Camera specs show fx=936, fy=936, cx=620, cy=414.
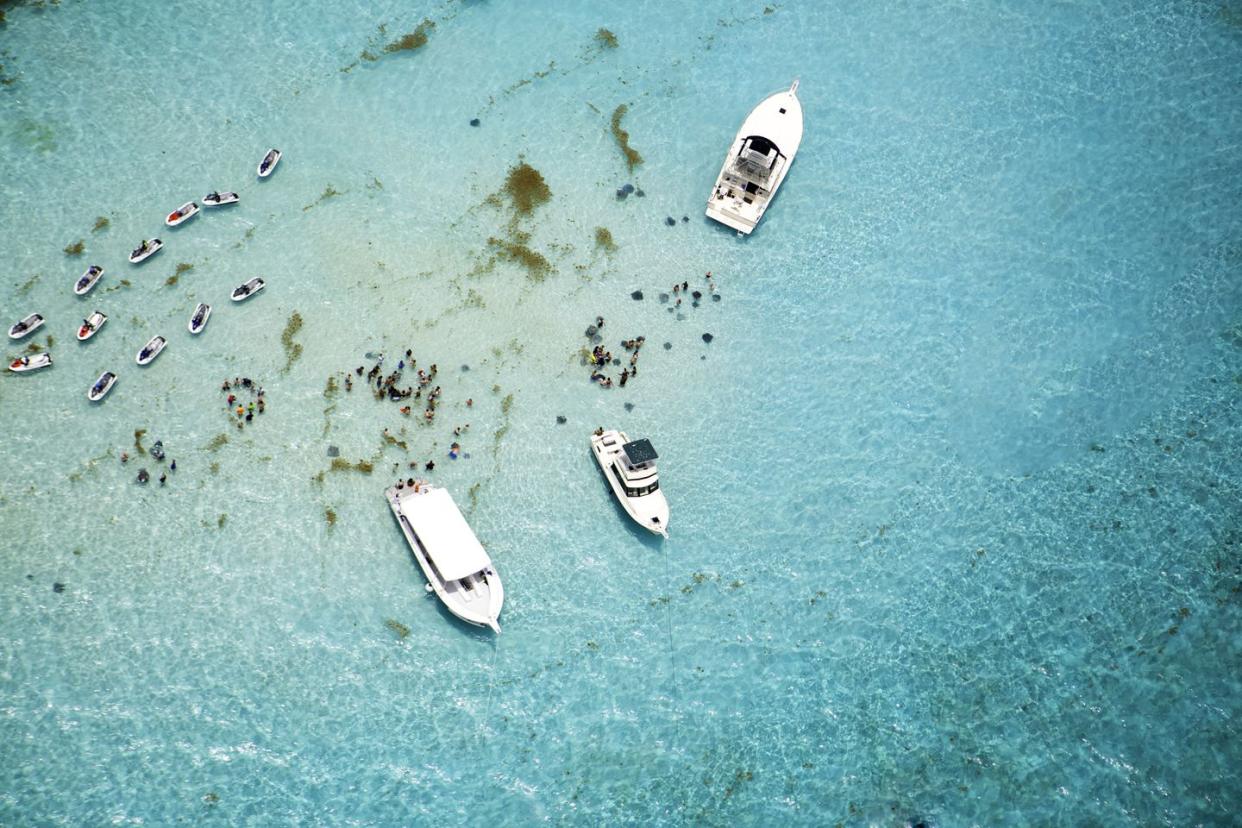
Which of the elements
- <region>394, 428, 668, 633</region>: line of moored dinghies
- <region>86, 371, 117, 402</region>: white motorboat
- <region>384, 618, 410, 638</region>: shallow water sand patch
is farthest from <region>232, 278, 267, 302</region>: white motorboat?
<region>384, 618, 410, 638</region>: shallow water sand patch

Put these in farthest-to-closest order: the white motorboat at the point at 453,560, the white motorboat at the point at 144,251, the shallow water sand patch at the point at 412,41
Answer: the shallow water sand patch at the point at 412,41 < the white motorboat at the point at 144,251 < the white motorboat at the point at 453,560

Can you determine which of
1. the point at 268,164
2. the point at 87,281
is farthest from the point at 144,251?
the point at 268,164

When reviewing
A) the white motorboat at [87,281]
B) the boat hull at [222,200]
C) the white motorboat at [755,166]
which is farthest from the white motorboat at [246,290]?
the white motorboat at [755,166]

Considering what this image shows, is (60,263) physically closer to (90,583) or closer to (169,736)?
(90,583)

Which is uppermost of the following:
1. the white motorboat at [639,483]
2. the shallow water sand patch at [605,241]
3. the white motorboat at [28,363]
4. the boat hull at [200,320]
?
the shallow water sand patch at [605,241]

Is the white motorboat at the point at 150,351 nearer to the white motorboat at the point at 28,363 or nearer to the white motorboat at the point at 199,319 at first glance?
the white motorboat at the point at 199,319

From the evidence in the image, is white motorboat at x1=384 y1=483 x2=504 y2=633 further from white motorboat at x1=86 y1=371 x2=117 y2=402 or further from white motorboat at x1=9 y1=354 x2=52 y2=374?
white motorboat at x1=9 y1=354 x2=52 y2=374
